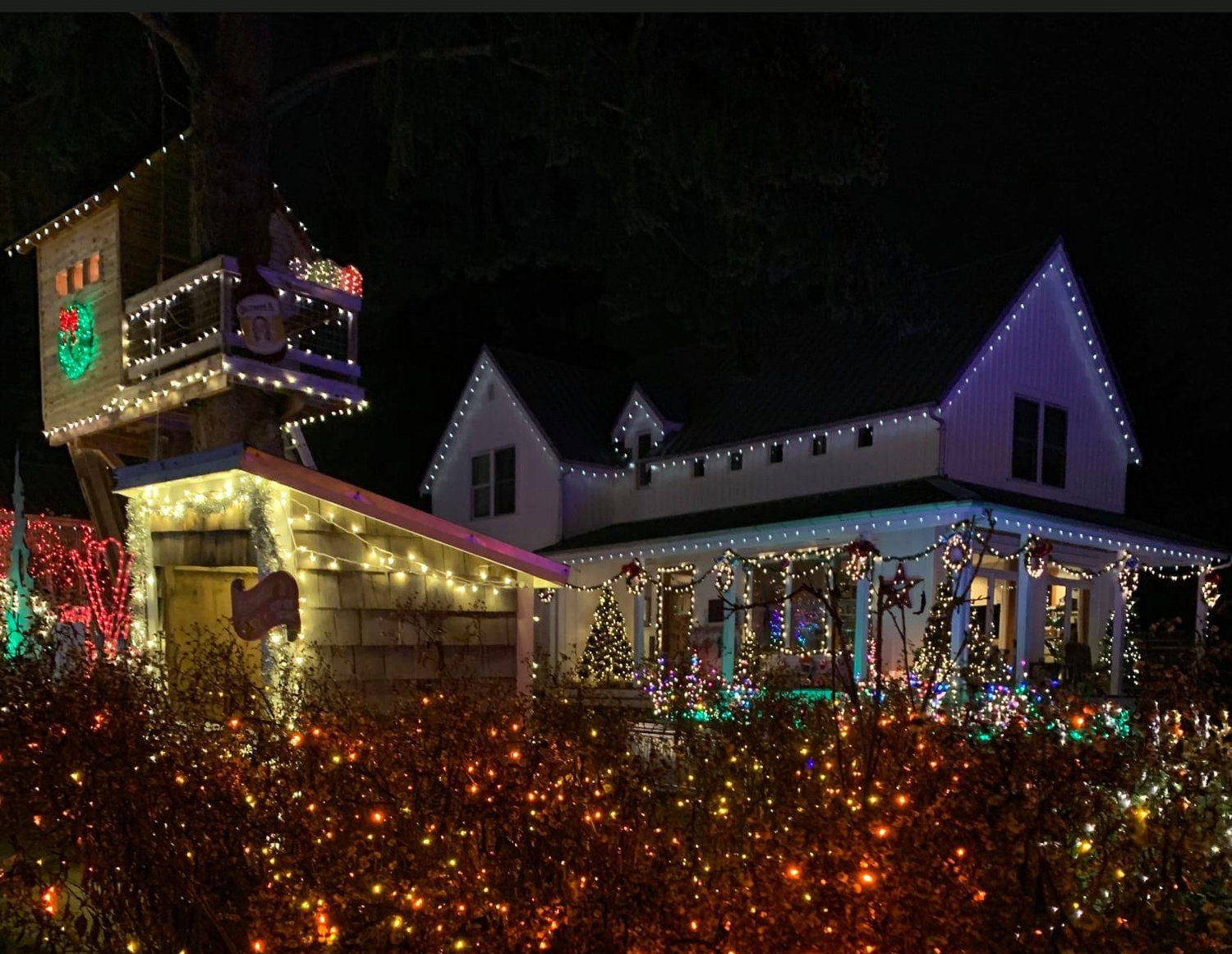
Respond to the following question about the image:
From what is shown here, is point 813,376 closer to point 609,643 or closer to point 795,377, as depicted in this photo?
point 795,377

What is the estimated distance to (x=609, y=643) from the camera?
21656 millimetres

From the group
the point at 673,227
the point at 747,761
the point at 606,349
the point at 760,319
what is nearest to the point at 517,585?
the point at 747,761

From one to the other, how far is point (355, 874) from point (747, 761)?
300 centimetres

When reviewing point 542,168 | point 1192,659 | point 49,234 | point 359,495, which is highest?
point 542,168

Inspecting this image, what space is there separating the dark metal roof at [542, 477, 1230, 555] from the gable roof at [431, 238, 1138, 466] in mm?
1308

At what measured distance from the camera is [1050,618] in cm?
2125

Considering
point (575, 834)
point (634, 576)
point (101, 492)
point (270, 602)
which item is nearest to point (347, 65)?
point (101, 492)

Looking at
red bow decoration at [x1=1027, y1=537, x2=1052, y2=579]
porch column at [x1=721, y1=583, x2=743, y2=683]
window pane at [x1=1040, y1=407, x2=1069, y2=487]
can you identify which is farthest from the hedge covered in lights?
window pane at [x1=1040, y1=407, x2=1069, y2=487]

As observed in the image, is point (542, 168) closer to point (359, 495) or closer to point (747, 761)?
point (359, 495)

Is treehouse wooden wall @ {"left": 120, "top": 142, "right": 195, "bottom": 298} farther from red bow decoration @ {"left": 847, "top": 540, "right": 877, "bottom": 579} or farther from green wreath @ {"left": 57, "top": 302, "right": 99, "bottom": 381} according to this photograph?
red bow decoration @ {"left": 847, "top": 540, "right": 877, "bottom": 579}

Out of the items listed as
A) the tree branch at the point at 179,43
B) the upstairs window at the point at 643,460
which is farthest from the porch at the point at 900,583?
the tree branch at the point at 179,43

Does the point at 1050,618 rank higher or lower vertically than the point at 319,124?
lower

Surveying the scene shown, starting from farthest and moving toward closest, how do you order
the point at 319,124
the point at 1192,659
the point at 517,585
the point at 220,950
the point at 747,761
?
the point at 319,124, the point at 517,585, the point at 747,761, the point at 1192,659, the point at 220,950

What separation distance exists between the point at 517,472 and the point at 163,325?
43.9 ft
